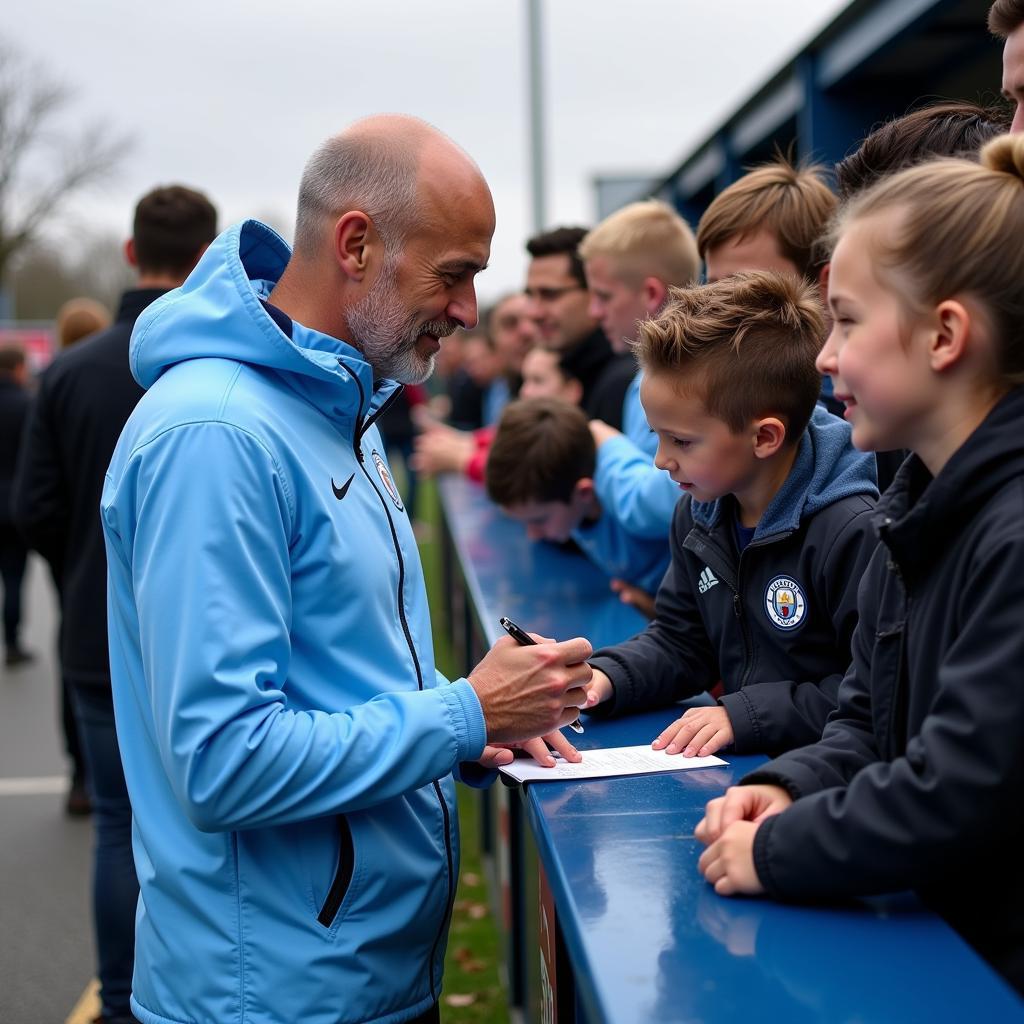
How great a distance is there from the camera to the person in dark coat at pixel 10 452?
9.06 meters

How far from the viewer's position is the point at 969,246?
5.01 feet

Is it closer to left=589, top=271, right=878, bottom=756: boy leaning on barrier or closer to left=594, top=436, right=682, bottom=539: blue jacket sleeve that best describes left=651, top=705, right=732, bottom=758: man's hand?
left=589, top=271, right=878, bottom=756: boy leaning on barrier

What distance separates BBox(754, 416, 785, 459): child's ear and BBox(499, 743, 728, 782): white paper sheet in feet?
2.02

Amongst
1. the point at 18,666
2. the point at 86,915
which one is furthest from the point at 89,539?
the point at 18,666

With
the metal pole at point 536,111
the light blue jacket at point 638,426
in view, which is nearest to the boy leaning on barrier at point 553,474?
the light blue jacket at point 638,426

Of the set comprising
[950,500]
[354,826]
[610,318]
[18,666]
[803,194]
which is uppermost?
[803,194]

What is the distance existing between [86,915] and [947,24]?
15.2ft

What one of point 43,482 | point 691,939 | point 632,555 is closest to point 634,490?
point 632,555

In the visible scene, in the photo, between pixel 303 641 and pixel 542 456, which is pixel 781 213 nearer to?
pixel 542 456

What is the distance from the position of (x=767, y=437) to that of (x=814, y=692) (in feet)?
1.68

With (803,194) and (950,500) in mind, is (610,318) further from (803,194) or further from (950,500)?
(950,500)

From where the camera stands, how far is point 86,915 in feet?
16.2

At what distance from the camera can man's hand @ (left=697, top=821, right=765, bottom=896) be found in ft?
5.29

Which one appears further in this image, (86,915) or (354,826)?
(86,915)
